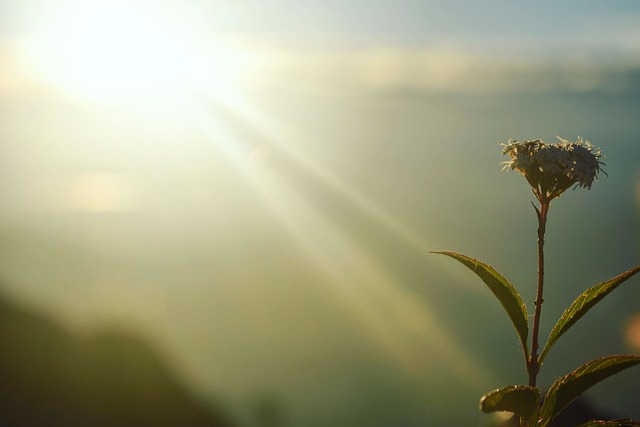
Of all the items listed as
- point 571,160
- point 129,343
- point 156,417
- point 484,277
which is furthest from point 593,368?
point 129,343

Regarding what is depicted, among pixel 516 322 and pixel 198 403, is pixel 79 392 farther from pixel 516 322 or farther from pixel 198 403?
pixel 516 322

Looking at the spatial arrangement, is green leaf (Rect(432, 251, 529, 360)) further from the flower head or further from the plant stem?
the flower head

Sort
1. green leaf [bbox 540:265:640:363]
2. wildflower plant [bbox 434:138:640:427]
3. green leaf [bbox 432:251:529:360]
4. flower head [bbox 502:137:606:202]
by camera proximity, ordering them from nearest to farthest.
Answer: wildflower plant [bbox 434:138:640:427] < green leaf [bbox 540:265:640:363] < green leaf [bbox 432:251:529:360] < flower head [bbox 502:137:606:202]

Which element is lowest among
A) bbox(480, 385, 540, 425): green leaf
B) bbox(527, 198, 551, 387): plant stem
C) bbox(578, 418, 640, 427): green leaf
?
bbox(578, 418, 640, 427): green leaf

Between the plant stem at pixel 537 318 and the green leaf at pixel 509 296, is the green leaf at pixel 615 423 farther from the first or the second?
the green leaf at pixel 509 296

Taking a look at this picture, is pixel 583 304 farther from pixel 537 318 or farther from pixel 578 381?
pixel 578 381

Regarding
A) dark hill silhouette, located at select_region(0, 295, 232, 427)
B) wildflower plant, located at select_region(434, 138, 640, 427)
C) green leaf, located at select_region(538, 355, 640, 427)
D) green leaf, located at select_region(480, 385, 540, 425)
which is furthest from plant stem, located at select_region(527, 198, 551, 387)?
dark hill silhouette, located at select_region(0, 295, 232, 427)
